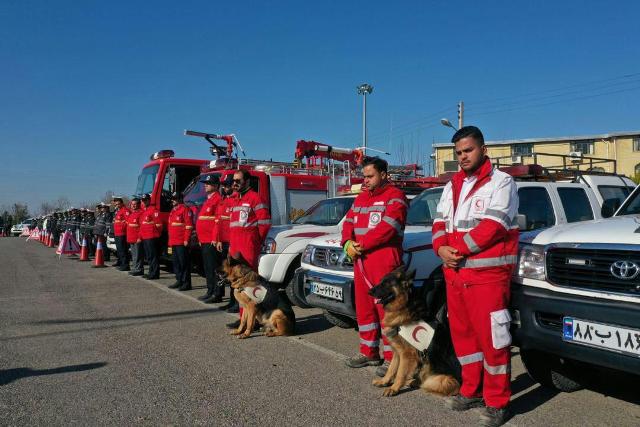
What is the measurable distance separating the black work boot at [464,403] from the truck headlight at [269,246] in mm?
4021

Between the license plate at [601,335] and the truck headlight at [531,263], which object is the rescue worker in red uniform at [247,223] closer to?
the truck headlight at [531,263]

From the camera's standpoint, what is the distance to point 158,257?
1128 cm

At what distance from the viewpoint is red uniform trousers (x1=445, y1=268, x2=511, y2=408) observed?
135 inches

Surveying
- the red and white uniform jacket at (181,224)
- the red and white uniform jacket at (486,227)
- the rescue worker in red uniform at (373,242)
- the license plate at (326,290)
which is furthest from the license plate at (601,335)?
the red and white uniform jacket at (181,224)

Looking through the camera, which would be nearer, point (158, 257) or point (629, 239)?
point (629, 239)

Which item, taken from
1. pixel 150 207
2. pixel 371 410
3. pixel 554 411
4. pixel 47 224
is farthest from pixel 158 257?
pixel 47 224

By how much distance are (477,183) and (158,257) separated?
29.7ft

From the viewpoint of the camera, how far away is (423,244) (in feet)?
16.8

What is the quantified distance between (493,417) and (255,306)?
127 inches

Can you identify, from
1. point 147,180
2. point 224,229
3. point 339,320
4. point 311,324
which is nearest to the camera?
point 339,320

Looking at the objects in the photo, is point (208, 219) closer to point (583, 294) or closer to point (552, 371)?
point (552, 371)

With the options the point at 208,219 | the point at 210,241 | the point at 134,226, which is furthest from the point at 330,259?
the point at 134,226

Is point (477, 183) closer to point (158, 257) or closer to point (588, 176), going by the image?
point (588, 176)

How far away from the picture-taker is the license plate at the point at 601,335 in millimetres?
2951
